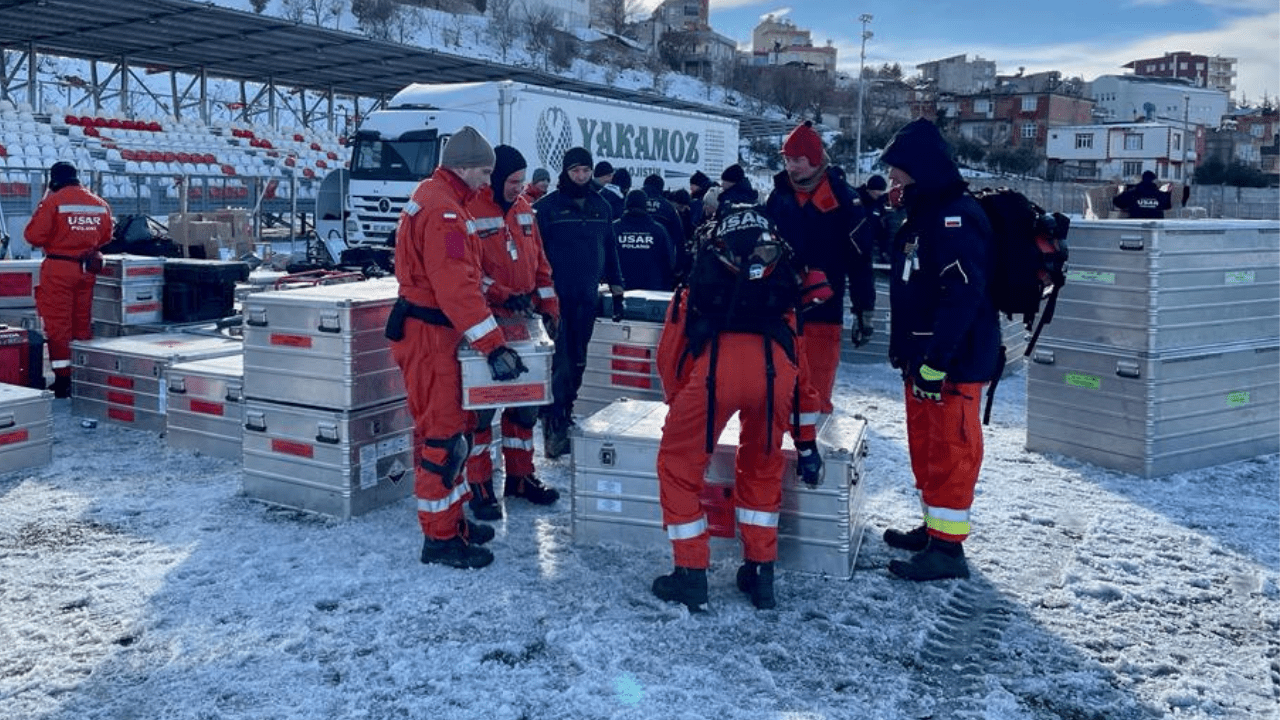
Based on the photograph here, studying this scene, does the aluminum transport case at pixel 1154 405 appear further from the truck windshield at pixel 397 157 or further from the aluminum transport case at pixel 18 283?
the truck windshield at pixel 397 157

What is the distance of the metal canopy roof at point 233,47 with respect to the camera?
22.5 m

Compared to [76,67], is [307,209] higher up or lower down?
lower down

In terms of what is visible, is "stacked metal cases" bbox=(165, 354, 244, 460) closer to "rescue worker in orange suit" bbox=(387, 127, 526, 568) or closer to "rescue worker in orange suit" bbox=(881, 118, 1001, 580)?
"rescue worker in orange suit" bbox=(387, 127, 526, 568)

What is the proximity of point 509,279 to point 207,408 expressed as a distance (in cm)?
278

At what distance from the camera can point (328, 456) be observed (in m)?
5.93

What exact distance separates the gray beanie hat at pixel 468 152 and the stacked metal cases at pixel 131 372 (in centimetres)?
356

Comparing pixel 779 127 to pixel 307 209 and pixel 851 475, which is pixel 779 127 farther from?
pixel 851 475

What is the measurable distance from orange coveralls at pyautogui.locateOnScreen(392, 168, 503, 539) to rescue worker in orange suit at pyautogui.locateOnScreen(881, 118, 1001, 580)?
86.2 inches

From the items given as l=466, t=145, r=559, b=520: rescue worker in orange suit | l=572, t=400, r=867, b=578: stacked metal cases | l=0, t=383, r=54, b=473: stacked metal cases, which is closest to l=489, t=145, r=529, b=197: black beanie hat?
l=466, t=145, r=559, b=520: rescue worker in orange suit

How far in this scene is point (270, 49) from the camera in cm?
2661

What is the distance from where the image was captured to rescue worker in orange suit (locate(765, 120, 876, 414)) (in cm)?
647

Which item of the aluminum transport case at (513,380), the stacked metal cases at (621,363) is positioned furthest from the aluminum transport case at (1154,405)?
the aluminum transport case at (513,380)

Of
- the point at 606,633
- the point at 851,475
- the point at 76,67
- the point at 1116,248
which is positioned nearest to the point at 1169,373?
the point at 1116,248

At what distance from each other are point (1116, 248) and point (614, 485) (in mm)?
4227
